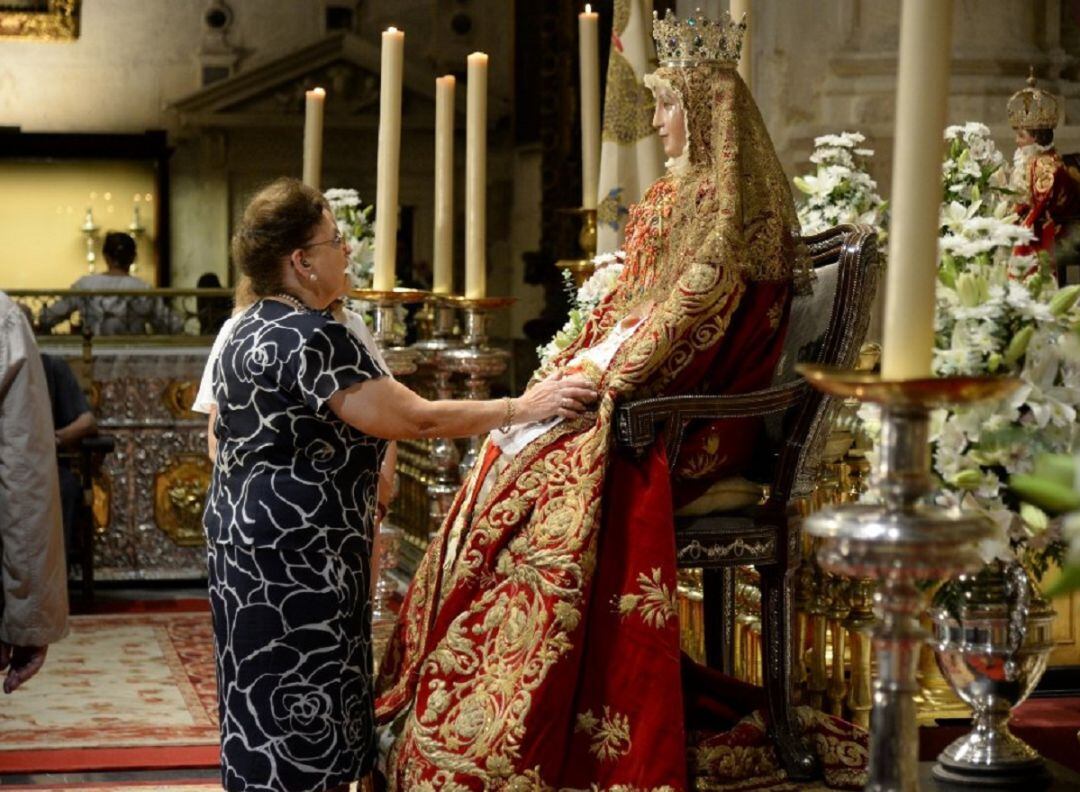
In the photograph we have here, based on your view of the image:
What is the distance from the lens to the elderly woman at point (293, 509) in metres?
3.62

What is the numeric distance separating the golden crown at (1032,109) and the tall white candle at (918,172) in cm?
415

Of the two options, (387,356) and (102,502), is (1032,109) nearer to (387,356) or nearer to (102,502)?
(387,356)

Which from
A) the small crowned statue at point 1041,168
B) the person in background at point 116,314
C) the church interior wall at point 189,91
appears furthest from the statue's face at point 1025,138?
the church interior wall at point 189,91

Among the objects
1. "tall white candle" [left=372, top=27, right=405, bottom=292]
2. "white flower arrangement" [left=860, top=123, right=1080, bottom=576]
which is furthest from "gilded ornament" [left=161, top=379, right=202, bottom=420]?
"white flower arrangement" [left=860, top=123, right=1080, bottom=576]

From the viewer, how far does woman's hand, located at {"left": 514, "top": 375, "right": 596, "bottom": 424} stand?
4.00m

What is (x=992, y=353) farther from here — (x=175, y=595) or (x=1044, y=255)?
(x=175, y=595)

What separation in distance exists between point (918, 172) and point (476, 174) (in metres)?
3.78

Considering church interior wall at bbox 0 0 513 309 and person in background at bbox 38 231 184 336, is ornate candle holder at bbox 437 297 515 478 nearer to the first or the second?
person in background at bbox 38 231 184 336

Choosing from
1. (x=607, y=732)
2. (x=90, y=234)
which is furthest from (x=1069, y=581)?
(x=90, y=234)

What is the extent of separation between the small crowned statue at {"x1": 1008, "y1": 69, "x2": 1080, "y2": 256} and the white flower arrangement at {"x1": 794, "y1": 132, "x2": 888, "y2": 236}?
3.14 ft

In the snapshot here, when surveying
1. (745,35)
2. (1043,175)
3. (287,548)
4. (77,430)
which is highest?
(745,35)

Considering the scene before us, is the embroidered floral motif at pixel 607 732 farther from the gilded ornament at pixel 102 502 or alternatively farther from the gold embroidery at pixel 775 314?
the gilded ornament at pixel 102 502

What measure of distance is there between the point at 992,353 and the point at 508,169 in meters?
11.8

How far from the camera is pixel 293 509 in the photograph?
3.63 m
